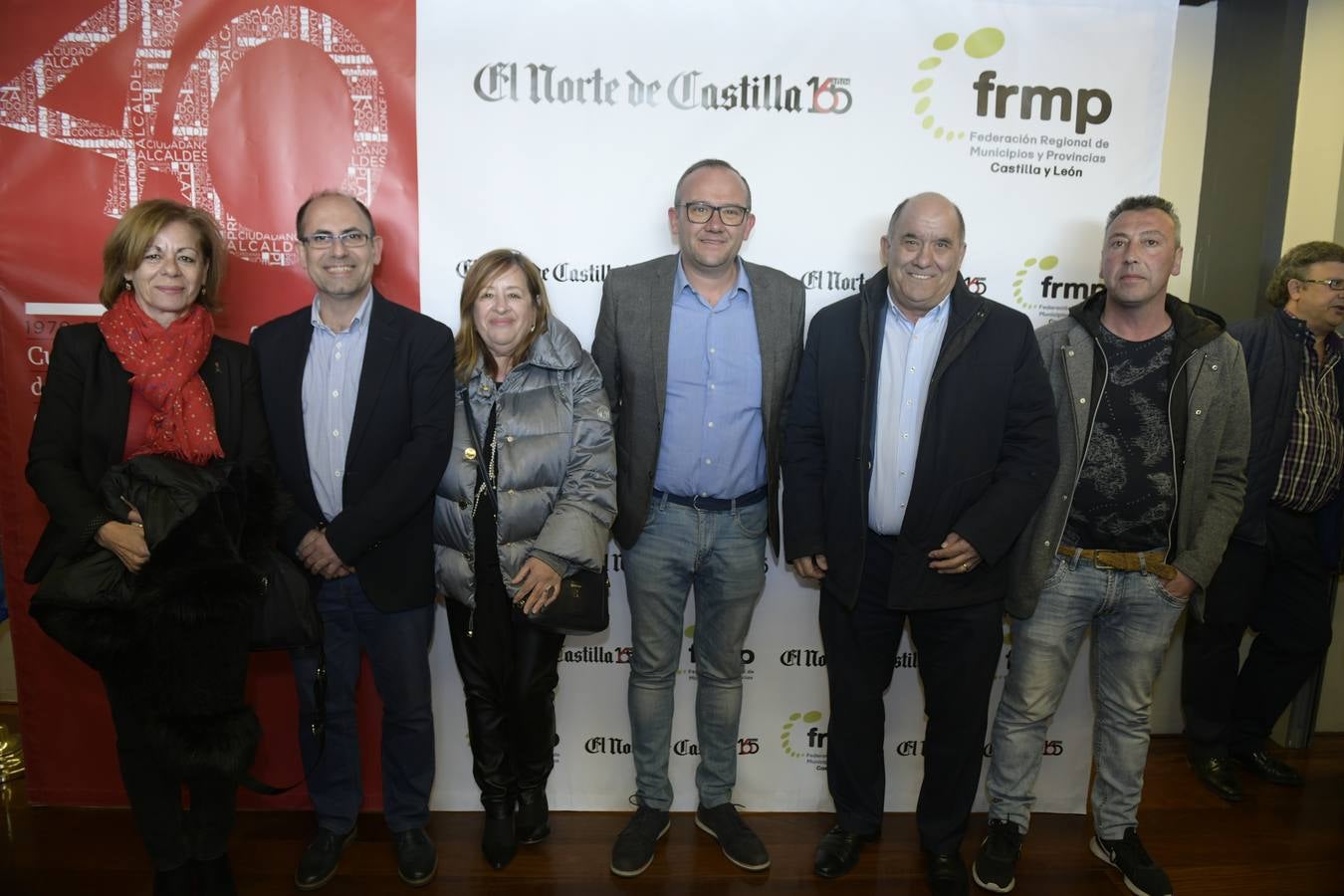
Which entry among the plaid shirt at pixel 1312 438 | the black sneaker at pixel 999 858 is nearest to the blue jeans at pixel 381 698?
the black sneaker at pixel 999 858

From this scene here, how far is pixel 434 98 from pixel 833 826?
2.79 meters

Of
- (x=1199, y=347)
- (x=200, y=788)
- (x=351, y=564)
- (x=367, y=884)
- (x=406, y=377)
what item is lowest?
(x=367, y=884)

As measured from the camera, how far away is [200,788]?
223 centimetres

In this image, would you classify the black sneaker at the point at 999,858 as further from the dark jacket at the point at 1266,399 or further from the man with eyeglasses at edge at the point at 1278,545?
the dark jacket at the point at 1266,399

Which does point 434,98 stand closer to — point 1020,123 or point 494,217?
point 494,217

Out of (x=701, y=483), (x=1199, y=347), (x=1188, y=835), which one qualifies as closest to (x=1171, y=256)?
(x=1199, y=347)

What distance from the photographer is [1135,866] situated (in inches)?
103

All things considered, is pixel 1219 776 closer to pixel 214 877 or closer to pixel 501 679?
pixel 501 679

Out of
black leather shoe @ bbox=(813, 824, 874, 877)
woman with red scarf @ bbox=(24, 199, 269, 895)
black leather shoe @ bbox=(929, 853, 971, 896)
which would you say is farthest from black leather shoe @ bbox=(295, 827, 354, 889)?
black leather shoe @ bbox=(929, 853, 971, 896)

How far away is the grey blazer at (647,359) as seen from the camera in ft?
8.32

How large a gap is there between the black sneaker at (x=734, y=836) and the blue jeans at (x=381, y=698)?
916 millimetres

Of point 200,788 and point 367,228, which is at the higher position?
point 367,228

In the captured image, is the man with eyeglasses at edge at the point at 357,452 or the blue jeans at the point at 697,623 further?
the blue jeans at the point at 697,623

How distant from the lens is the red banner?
8.87 feet
